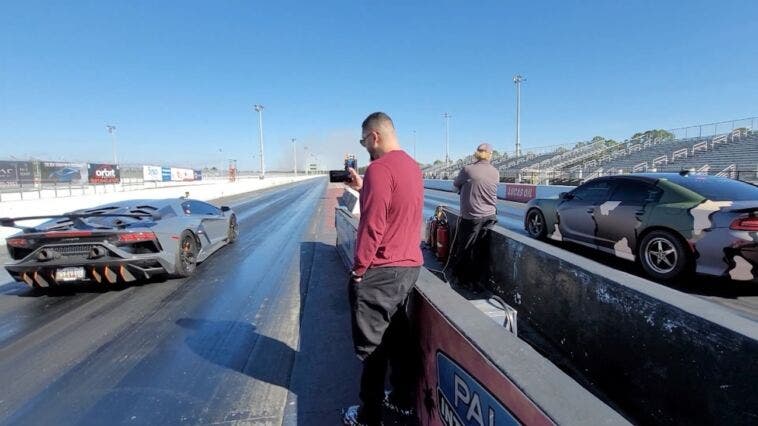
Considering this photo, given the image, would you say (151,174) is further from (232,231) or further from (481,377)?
(481,377)

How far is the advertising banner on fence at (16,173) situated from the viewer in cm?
2880

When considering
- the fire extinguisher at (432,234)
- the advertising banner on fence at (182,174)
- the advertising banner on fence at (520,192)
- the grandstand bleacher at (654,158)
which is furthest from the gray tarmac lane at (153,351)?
the advertising banner on fence at (182,174)

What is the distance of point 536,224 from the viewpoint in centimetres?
834

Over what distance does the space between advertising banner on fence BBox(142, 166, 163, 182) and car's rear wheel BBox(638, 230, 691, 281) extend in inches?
1981

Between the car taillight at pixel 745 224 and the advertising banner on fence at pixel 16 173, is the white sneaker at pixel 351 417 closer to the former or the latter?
the car taillight at pixel 745 224

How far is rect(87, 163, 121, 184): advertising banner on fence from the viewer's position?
34.6m

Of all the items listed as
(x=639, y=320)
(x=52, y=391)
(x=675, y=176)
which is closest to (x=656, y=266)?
(x=675, y=176)

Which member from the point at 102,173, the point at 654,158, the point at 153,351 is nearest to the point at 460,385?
the point at 153,351

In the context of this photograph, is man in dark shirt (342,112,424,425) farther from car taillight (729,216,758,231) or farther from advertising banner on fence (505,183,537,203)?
advertising banner on fence (505,183,537,203)

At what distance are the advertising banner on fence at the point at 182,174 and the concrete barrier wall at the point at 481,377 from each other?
58.7 meters

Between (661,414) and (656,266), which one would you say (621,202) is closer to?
(656,266)

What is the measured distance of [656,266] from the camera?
532cm

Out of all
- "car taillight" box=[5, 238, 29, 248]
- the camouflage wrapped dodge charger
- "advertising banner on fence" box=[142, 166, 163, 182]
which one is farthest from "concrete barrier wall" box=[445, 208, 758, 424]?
"advertising banner on fence" box=[142, 166, 163, 182]

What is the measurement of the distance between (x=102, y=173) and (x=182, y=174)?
71.2 feet
